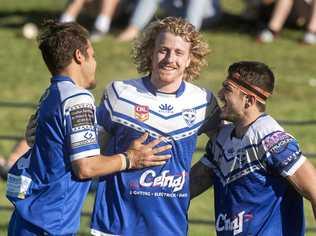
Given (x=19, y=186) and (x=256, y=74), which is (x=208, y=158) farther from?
(x=19, y=186)

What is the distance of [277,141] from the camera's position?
7.36 meters

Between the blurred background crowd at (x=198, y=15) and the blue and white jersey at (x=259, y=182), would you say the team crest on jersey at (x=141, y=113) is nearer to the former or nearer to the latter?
the blue and white jersey at (x=259, y=182)

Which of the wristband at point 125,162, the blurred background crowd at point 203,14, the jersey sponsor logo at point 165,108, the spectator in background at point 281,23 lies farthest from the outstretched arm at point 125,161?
the spectator in background at point 281,23

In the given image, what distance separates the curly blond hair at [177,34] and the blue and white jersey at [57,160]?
0.65m

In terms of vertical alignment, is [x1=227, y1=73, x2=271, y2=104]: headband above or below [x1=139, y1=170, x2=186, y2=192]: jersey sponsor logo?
above

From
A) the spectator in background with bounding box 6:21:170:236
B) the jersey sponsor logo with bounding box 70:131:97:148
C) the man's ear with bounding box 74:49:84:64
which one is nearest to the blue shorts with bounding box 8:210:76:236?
the spectator in background with bounding box 6:21:170:236

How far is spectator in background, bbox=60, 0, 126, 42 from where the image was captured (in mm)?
15719

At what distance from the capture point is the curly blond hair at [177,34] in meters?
7.61

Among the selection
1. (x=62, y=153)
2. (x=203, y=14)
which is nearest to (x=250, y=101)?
(x=62, y=153)

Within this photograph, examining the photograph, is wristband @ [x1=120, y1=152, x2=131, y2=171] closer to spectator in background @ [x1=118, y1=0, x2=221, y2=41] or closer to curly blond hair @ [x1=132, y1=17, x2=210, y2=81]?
curly blond hair @ [x1=132, y1=17, x2=210, y2=81]

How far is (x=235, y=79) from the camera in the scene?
750cm

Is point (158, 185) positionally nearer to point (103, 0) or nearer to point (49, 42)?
point (49, 42)

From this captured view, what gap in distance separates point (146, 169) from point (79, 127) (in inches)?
22.7

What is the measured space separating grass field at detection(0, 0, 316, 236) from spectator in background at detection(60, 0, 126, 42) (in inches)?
5.3
